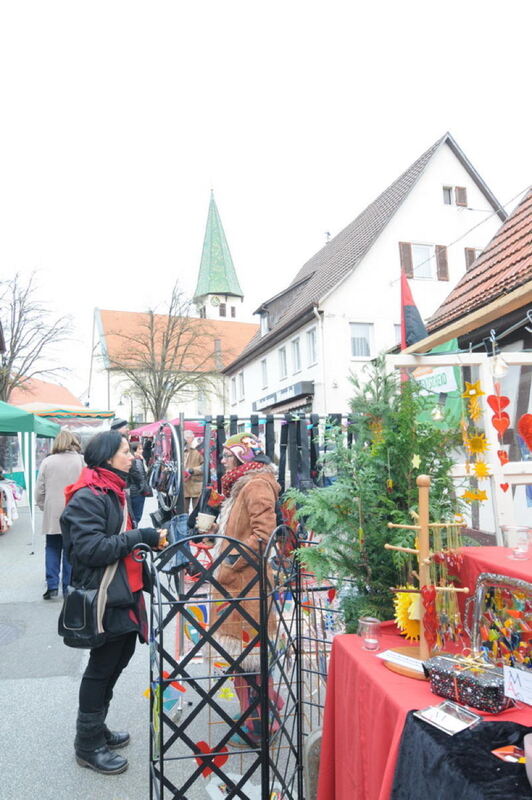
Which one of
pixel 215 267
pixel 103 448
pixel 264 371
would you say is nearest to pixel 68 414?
pixel 264 371

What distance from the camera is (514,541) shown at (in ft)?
7.91

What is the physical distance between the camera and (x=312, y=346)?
833 inches

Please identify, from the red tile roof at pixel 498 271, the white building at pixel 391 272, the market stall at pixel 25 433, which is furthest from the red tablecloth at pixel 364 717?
the white building at pixel 391 272

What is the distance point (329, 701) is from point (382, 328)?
19090mm

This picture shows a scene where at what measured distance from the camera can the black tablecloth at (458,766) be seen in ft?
4.14

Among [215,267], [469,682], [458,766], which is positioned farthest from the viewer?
[215,267]

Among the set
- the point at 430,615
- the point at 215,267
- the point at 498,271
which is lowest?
the point at 430,615

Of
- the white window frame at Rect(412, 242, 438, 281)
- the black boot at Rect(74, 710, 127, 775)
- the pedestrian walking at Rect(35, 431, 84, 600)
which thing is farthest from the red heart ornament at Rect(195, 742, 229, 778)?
the white window frame at Rect(412, 242, 438, 281)

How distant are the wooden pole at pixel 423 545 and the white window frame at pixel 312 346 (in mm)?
18288

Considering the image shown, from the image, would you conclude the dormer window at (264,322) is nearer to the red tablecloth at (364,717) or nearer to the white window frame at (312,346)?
the white window frame at (312,346)

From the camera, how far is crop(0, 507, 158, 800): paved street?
9.16ft

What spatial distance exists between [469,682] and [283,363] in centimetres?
2252

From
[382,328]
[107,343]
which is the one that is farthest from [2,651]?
[107,343]

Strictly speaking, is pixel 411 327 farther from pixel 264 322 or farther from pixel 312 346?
pixel 264 322
